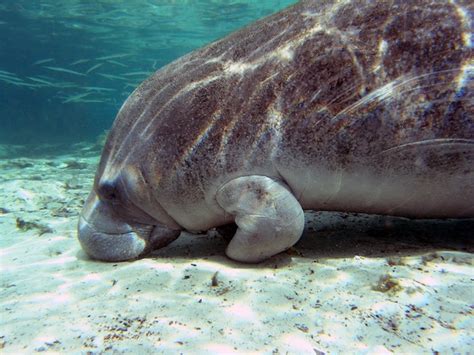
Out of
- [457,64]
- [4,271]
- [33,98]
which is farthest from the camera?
[33,98]

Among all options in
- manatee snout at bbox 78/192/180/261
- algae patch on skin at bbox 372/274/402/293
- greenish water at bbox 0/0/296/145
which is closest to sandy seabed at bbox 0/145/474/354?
algae patch on skin at bbox 372/274/402/293

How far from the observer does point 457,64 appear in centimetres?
275

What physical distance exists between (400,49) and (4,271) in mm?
4323

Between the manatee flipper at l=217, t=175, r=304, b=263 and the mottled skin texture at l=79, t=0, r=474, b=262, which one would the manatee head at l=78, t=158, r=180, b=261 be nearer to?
the mottled skin texture at l=79, t=0, r=474, b=262

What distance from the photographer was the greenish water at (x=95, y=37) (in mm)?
24016

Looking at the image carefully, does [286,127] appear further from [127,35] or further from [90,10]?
[127,35]

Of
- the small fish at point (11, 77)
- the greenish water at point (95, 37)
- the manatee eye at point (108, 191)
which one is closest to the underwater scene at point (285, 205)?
the manatee eye at point (108, 191)

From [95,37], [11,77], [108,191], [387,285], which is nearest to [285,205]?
[387,285]

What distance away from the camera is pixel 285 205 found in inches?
118

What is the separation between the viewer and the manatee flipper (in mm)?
2965

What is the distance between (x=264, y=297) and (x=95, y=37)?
32.7 m

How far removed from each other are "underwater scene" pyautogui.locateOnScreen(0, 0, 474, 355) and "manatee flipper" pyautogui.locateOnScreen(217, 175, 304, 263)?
0.01 metres

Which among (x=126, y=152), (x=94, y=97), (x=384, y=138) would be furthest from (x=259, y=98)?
(x=94, y=97)

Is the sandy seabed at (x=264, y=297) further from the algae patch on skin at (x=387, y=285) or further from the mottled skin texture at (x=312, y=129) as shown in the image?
the mottled skin texture at (x=312, y=129)
